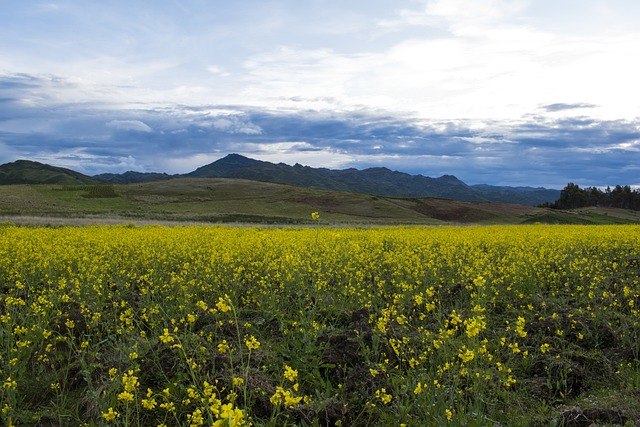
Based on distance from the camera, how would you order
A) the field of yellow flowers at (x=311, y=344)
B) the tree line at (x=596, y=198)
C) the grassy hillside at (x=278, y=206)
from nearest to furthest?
the field of yellow flowers at (x=311, y=344) → the grassy hillside at (x=278, y=206) → the tree line at (x=596, y=198)

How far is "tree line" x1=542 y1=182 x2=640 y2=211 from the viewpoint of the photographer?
11188 cm

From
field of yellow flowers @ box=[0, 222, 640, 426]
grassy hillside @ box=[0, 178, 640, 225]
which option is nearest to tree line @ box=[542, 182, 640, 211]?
grassy hillside @ box=[0, 178, 640, 225]

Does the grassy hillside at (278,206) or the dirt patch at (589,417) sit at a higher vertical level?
the grassy hillside at (278,206)

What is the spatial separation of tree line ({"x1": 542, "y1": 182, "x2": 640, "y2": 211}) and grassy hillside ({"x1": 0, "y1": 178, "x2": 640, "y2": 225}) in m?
31.7

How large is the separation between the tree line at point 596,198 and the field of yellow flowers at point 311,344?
4522 inches

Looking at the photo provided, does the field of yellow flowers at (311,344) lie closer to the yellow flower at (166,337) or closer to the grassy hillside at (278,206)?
the yellow flower at (166,337)

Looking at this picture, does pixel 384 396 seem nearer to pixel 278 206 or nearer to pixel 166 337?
pixel 166 337

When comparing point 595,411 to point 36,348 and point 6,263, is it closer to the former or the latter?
point 36,348

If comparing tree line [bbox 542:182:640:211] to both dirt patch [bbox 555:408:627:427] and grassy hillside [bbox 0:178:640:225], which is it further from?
dirt patch [bbox 555:408:627:427]

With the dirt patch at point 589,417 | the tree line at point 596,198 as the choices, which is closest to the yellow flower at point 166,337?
the dirt patch at point 589,417

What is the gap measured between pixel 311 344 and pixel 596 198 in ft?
433

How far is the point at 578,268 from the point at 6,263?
516 inches

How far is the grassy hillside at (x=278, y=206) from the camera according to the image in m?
58.6

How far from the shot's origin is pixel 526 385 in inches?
220
